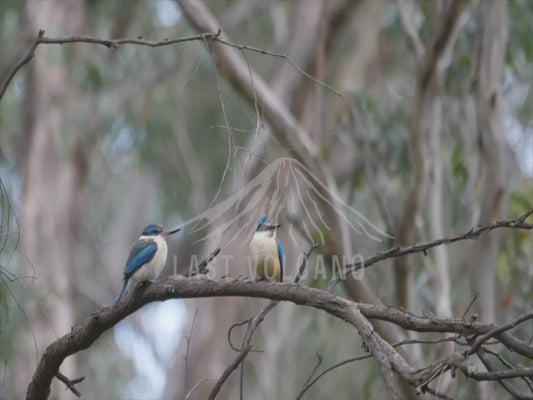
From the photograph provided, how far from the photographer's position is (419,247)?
3.30 meters

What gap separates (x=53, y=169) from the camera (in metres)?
10.2

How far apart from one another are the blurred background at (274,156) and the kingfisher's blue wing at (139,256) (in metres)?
1.24

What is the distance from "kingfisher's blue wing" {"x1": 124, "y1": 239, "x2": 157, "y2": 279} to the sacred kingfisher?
726 mm

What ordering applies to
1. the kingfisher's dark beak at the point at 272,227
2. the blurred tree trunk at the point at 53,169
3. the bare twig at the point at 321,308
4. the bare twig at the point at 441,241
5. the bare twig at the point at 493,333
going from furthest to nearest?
the blurred tree trunk at the point at 53,169, the kingfisher's dark beak at the point at 272,227, the bare twig at the point at 441,241, the bare twig at the point at 321,308, the bare twig at the point at 493,333

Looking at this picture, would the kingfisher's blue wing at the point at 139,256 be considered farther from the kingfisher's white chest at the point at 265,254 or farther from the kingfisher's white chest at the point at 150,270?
the kingfisher's white chest at the point at 265,254

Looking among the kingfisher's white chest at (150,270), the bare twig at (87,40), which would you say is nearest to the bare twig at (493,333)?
the bare twig at (87,40)

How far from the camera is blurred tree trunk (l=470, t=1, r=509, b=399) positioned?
6.52 meters

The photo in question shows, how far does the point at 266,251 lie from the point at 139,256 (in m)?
0.91

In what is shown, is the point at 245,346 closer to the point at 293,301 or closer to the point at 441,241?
the point at 293,301

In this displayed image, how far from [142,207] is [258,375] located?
4.54m

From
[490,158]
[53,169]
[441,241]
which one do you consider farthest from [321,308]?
[53,169]

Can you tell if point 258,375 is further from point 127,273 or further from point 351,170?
point 127,273

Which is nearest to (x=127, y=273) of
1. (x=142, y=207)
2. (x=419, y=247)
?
(x=419, y=247)

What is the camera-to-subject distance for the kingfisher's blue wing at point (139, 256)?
3.99 metres
